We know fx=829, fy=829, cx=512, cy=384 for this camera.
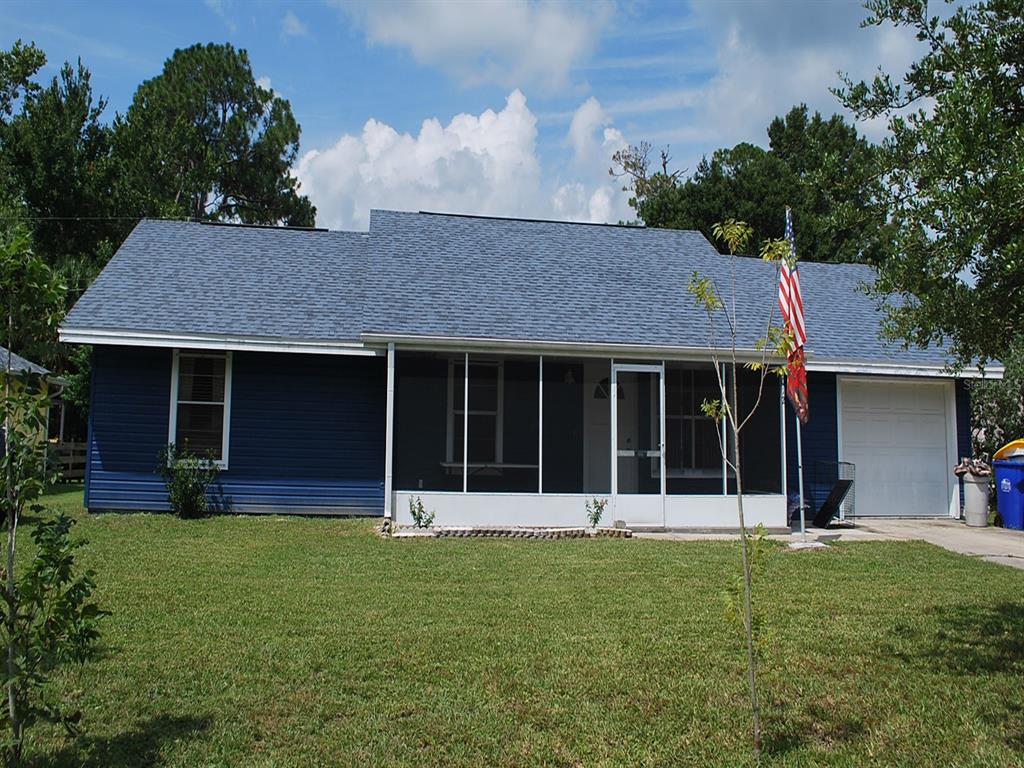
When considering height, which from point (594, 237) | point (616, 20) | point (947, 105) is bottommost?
point (947, 105)

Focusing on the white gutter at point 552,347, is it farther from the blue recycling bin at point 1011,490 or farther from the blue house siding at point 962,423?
the blue house siding at point 962,423

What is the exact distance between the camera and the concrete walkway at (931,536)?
10.8 meters

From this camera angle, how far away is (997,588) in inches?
320

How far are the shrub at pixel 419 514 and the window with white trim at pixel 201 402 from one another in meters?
3.54

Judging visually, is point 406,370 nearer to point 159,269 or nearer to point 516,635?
point 159,269

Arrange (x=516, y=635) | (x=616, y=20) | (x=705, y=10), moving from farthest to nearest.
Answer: (x=616, y=20)
(x=705, y=10)
(x=516, y=635)

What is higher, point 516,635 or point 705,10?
point 705,10

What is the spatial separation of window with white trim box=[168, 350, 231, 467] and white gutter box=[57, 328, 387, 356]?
0.61 meters

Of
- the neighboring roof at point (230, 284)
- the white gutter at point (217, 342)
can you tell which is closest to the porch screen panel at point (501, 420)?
the white gutter at point (217, 342)

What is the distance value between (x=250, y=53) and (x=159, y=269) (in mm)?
24173

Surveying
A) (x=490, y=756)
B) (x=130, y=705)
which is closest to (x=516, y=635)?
(x=490, y=756)

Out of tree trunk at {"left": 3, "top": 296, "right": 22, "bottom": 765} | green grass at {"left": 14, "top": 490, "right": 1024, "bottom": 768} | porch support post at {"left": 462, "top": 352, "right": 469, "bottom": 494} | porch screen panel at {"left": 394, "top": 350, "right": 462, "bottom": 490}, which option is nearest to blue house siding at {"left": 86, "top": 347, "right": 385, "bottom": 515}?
porch screen panel at {"left": 394, "top": 350, "right": 462, "bottom": 490}

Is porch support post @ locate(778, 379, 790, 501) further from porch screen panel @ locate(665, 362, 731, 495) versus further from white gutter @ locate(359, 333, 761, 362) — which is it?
porch screen panel @ locate(665, 362, 731, 495)

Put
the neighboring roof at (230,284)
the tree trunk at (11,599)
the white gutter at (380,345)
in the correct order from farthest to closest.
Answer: the neighboring roof at (230,284), the white gutter at (380,345), the tree trunk at (11,599)
